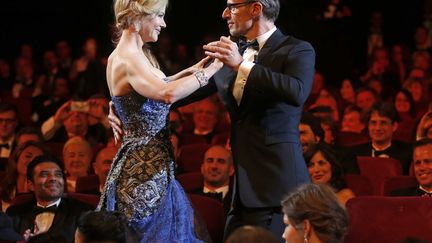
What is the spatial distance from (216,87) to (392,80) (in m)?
9.32

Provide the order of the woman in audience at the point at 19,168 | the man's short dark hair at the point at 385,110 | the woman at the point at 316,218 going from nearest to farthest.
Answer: the woman at the point at 316,218
the woman in audience at the point at 19,168
the man's short dark hair at the point at 385,110

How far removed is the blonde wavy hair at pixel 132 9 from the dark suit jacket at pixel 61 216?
180cm

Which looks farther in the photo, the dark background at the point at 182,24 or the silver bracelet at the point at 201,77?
the dark background at the point at 182,24

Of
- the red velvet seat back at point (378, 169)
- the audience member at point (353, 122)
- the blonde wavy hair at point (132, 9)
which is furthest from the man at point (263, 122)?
the audience member at point (353, 122)

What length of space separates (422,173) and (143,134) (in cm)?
269

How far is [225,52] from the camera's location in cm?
412

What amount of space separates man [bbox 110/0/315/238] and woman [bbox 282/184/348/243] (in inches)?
25.0

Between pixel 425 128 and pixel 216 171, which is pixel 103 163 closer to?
pixel 216 171

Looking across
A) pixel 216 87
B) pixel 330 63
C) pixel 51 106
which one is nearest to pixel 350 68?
pixel 330 63

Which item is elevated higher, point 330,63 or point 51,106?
point 330,63

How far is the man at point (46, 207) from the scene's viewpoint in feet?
18.5

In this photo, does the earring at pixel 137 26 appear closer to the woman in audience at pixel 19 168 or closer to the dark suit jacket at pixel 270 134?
the dark suit jacket at pixel 270 134

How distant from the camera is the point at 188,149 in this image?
7.80 meters

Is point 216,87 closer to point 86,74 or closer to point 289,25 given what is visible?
point 86,74
